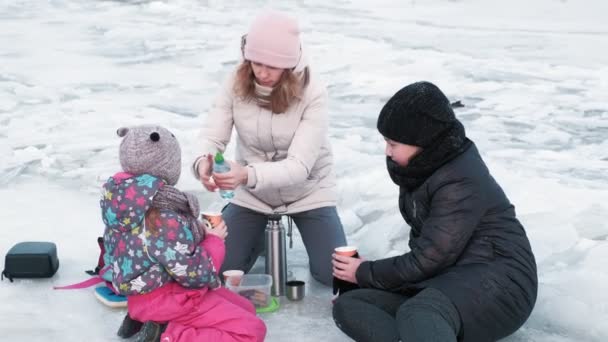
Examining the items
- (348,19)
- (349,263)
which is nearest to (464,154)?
(349,263)

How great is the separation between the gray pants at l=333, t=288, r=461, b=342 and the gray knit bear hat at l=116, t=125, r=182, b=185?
84 cm

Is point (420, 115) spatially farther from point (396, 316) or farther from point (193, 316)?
point (193, 316)

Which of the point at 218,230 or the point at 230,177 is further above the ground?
the point at 230,177

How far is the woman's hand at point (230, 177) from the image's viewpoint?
3.68m

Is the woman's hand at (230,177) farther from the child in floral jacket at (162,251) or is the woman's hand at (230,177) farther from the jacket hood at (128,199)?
the jacket hood at (128,199)

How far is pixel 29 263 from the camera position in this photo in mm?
3986

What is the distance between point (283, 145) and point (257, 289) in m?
0.69

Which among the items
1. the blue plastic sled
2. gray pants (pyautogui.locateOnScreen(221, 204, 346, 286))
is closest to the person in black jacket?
gray pants (pyautogui.locateOnScreen(221, 204, 346, 286))

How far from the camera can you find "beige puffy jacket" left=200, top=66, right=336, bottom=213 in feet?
13.0

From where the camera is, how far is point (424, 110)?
3154 mm

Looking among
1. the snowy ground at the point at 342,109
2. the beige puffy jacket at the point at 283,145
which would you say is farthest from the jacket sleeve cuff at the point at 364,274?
the beige puffy jacket at the point at 283,145

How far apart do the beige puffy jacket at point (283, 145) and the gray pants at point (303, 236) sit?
49 mm

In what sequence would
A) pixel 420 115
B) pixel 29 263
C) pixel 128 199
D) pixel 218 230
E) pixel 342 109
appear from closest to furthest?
pixel 128 199 < pixel 420 115 < pixel 218 230 < pixel 29 263 < pixel 342 109

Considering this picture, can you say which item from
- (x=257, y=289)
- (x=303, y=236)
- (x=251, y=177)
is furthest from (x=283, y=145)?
(x=257, y=289)
